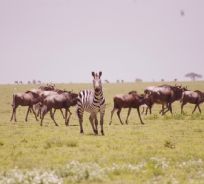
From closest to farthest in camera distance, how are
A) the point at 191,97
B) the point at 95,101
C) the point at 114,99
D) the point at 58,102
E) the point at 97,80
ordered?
1. the point at 97,80
2. the point at 95,101
3. the point at 58,102
4. the point at 114,99
5. the point at 191,97

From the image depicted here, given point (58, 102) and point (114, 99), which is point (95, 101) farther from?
point (114, 99)

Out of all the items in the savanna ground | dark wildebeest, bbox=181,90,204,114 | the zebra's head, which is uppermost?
the zebra's head

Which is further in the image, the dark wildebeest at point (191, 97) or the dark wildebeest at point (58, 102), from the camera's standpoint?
the dark wildebeest at point (191, 97)

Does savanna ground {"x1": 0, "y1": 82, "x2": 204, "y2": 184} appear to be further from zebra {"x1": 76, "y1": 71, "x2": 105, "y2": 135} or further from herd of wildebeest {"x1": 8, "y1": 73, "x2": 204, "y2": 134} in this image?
herd of wildebeest {"x1": 8, "y1": 73, "x2": 204, "y2": 134}

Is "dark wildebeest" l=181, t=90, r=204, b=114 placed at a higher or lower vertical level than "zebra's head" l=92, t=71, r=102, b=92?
lower

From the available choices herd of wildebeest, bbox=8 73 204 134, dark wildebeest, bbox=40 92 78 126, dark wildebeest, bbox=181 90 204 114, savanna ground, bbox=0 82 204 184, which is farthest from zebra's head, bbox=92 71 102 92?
dark wildebeest, bbox=181 90 204 114

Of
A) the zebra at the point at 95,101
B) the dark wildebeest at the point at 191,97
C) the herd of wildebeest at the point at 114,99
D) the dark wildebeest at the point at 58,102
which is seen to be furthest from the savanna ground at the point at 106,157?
the dark wildebeest at the point at 191,97

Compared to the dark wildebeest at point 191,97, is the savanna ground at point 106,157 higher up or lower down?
lower down

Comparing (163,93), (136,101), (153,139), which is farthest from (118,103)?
(153,139)

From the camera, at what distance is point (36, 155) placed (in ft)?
60.6

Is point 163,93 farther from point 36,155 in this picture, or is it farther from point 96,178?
point 96,178

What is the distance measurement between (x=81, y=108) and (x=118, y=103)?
9.10m

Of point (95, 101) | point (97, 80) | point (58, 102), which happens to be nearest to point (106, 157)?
point (97, 80)

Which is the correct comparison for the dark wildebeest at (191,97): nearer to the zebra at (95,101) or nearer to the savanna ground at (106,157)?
the savanna ground at (106,157)
